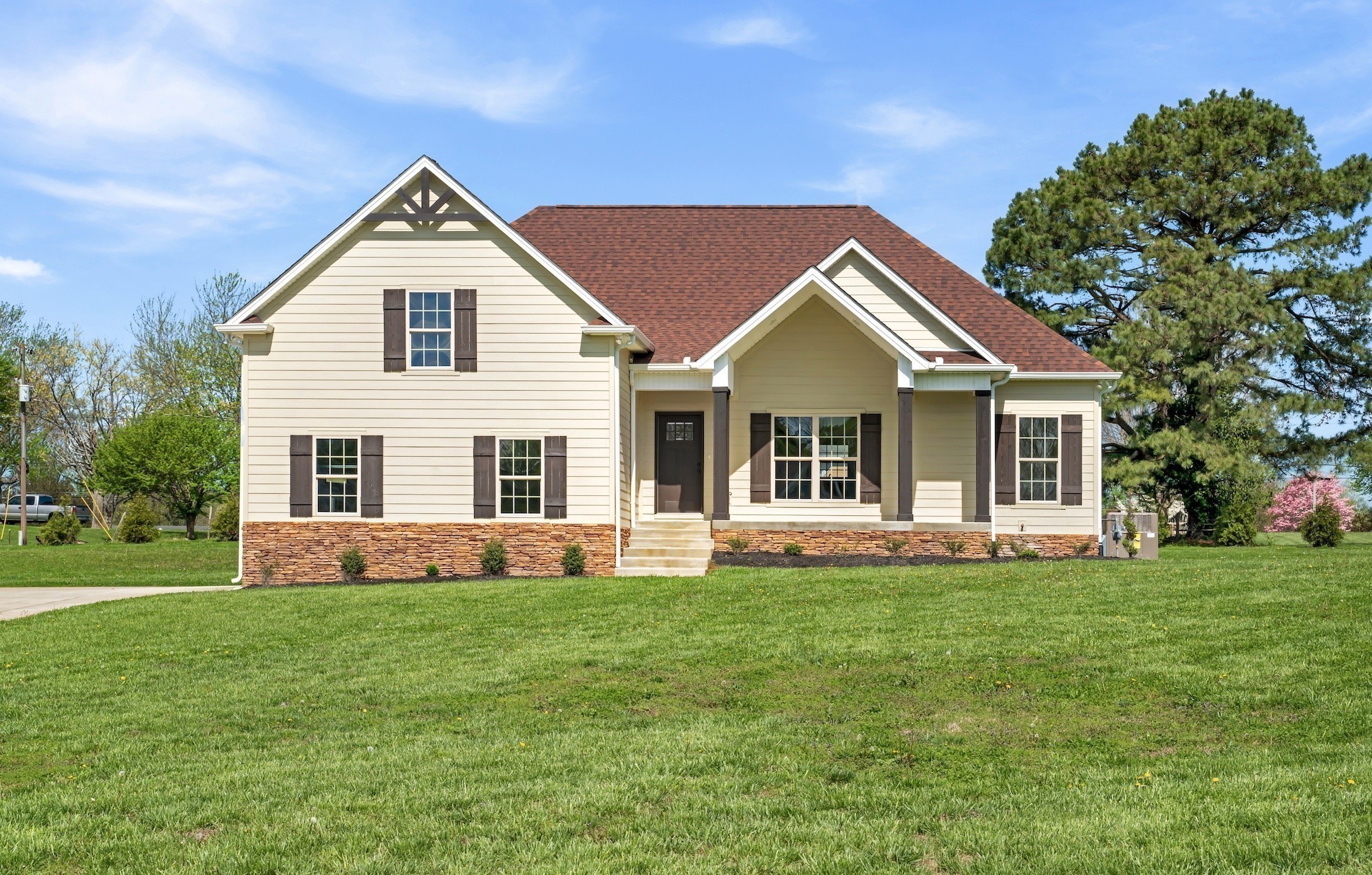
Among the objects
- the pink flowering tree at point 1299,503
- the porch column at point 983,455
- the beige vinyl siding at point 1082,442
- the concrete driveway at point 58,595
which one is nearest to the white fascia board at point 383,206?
the concrete driveway at point 58,595

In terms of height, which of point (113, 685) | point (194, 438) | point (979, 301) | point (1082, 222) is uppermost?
point (1082, 222)

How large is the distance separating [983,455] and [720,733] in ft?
47.4

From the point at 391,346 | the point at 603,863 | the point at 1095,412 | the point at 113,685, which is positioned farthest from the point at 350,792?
the point at 1095,412

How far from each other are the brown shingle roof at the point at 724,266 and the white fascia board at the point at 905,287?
1.98 ft

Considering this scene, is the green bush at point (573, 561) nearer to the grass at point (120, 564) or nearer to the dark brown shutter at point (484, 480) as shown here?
the dark brown shutter at point (484, 480)

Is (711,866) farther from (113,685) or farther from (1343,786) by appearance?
(113,685)

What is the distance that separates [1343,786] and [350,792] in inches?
225

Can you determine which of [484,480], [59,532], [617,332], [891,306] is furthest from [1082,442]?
[59,532]

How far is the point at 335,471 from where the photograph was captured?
2155cm

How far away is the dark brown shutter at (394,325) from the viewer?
21328 mm

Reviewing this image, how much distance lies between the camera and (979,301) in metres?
24.7

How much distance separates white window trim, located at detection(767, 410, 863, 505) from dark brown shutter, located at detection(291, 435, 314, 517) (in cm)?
850

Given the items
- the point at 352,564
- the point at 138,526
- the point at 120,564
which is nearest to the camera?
the point at 352,564

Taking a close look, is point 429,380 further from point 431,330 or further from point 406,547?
point 406,547
